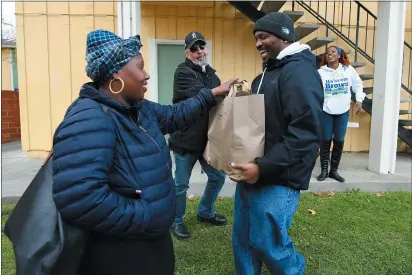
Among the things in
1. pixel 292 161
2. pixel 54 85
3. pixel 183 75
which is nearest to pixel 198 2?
pixel 54 85

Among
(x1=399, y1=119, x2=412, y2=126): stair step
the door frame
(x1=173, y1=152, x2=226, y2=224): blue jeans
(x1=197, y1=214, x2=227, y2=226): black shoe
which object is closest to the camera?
(x1=173, y1=152, x2=226, y2=224): blue jeans

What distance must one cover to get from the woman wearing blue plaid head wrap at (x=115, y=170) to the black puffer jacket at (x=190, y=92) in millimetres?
1323

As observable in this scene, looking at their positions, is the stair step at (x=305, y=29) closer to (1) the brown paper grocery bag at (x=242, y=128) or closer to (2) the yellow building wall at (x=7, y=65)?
(1) the brown paper grocery bag at (x=242, y=128)

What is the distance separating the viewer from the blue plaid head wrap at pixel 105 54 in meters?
1.50

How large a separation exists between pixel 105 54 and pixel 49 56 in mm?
5820

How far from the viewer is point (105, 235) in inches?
60.3

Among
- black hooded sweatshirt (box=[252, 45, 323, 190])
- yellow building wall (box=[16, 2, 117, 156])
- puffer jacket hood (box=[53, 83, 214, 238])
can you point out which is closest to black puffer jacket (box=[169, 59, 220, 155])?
black hooded sweatshirt (box=[252, 45, 323, 190])

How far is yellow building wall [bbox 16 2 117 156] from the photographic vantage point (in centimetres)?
648

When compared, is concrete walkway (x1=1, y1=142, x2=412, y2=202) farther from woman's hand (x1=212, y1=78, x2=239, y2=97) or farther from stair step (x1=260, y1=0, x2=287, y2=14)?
stair step (x1=260, y1=0, x2=287, y2=14)

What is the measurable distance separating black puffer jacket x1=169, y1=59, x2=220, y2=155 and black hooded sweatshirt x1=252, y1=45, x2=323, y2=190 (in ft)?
3.39

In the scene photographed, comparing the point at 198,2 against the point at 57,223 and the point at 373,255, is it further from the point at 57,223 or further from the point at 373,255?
the point at 57,223

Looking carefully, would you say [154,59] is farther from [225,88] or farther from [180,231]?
[225,88]

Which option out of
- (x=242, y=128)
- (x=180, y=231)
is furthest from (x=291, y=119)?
(x=180, y=231)

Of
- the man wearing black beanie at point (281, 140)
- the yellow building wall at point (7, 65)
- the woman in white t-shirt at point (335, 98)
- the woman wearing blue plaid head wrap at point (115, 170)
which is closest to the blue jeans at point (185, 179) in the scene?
the man wearing black beanie at point (281, 140)
